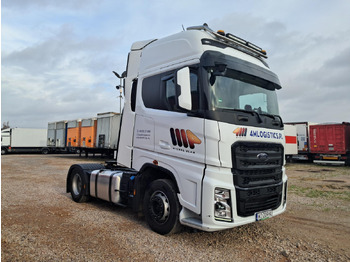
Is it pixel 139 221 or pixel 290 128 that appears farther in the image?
pixel 290 128

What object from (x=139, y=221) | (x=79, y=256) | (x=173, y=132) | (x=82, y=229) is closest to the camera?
(x=79, y=256)

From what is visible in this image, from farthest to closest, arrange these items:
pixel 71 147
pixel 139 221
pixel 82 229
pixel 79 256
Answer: pixel 71 147 → pixel 139 221 → pixel 82 229 → pixel 79 256

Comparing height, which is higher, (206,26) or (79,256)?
(206,26)

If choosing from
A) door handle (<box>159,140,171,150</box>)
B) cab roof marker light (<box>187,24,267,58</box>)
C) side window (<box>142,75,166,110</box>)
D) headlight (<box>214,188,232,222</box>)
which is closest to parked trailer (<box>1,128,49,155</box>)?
side window (<box>142,75,166,110</box>)

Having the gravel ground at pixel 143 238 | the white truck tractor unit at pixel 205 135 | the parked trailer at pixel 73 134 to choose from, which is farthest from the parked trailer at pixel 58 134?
the white truck tractor unit at pixel 205 135

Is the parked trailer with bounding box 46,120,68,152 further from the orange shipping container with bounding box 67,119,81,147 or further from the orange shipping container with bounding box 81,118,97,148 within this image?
the orange shipping container with bounding box 81,118,97,148

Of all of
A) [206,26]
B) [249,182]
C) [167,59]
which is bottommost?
[249,182]

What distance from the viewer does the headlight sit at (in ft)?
12.6

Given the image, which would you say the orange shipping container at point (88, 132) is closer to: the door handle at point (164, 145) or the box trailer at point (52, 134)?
the box trailer at point (52, 134)

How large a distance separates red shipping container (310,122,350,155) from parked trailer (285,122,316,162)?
0.58m

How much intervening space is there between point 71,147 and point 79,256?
24250 mm

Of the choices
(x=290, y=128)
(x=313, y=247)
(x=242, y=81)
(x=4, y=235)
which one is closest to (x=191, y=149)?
(x=242, y=81)

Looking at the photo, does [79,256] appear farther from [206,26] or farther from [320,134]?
[320,134]

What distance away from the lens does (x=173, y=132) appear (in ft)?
14.6
